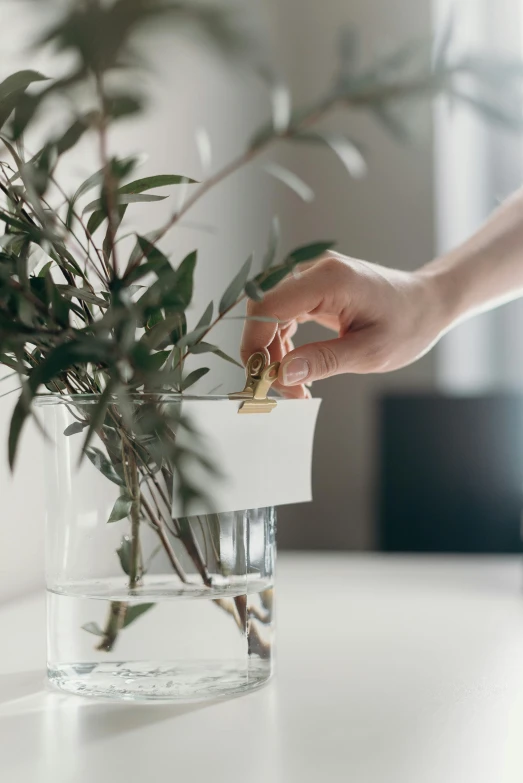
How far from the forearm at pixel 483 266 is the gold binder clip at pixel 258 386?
1.08 feet

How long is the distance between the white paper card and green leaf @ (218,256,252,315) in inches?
2.4

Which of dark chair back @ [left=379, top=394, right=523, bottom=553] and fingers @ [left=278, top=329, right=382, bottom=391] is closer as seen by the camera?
fingers @ [left=278, top=329, right=382, bottom=391]

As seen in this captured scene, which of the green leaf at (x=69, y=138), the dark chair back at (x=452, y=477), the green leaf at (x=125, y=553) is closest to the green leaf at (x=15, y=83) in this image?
the green leaf at (x=69, y=138)

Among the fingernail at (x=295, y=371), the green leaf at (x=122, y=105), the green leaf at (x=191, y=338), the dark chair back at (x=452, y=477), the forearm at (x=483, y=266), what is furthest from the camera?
the dark chair back at (x=452, y=477)

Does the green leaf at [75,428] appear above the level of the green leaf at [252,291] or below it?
below

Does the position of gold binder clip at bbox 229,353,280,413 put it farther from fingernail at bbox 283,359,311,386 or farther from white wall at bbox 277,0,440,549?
white wall at bbox 277,0,440,549

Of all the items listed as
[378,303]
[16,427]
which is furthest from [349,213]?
[16,427]

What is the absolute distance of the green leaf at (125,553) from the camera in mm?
541

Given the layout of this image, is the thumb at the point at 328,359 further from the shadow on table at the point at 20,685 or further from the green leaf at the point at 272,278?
the shadow on table at the point at 20,685

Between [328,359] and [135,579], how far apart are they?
0.82ft

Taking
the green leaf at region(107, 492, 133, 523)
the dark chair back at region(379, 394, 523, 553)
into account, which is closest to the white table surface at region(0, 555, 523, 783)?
the green leaf at region(107, 492, 133, 523)

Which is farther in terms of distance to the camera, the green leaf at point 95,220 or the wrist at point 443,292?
the wrist at point 443,292

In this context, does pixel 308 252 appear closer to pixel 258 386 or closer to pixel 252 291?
pixel 252 291

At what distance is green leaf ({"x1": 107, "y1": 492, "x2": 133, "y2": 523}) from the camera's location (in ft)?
1.76
